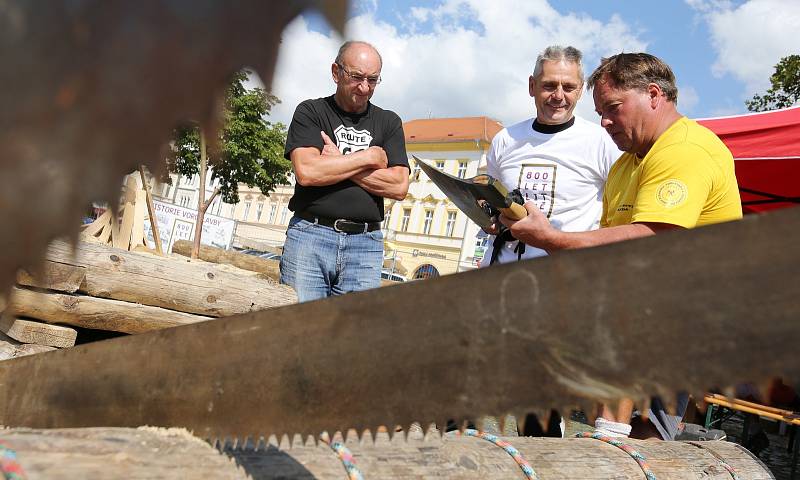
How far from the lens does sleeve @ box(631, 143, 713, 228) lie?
110 inches

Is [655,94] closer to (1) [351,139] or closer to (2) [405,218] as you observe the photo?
(1) [351,139]

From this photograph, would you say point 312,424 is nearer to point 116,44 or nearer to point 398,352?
point 398,352

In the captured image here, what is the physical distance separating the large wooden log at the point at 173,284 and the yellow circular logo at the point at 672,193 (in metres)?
2.66

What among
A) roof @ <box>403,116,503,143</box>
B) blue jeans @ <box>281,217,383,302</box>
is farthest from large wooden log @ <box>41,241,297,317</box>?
roof @ <box>403,116,503,143</box>

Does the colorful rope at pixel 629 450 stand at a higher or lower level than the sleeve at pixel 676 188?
lower

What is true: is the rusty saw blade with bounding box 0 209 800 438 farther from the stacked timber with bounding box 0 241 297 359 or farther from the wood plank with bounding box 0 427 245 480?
the stacked timber with bounding box 0 241 297 359

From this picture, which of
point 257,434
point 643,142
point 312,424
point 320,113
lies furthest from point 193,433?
point 320,113

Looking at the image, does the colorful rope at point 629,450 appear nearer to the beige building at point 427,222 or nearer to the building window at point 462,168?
the beige building at point 427,222

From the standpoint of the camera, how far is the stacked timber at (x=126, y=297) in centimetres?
455

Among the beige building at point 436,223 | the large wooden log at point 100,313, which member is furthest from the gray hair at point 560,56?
the beige building at point 436,223

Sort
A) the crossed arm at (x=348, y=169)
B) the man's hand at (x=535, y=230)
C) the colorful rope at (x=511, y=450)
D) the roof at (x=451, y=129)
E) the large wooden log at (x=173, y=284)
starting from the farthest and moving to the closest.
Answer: the roof at (x=451, y=129), the large wooden log at (x=173, y=284), the crossed arm at (x=348, y=169), the man's hand at (x=535, y=230), the colorful rope at (x=511, y=450)

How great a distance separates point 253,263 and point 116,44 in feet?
41.0

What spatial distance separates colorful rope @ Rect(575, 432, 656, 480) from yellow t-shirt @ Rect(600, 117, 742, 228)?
0.98 meters

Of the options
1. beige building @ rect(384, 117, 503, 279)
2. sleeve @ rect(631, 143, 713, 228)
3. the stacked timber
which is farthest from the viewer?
beige building @ rect(384, 117, 503, 279)
